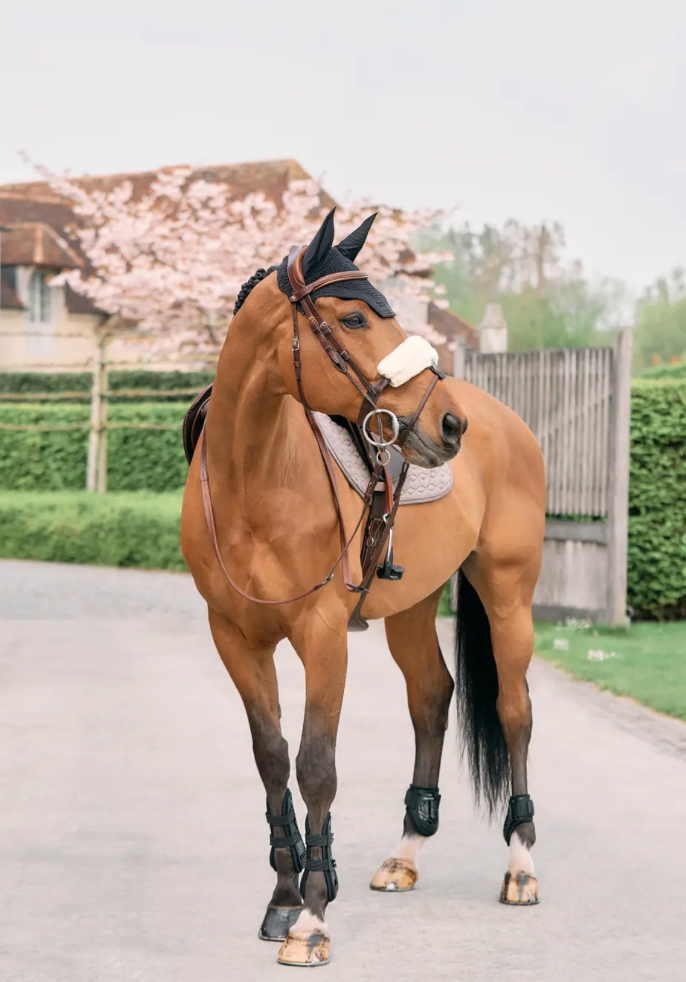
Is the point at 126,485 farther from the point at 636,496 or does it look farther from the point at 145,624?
Answer: the point at 636,496

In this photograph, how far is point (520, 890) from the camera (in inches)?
186

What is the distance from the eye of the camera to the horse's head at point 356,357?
3.73 meters

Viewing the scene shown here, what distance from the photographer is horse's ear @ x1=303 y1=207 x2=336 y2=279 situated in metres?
3.74

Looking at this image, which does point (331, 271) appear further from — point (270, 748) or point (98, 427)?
point (98, 427)

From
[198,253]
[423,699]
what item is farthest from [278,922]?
[198,253]

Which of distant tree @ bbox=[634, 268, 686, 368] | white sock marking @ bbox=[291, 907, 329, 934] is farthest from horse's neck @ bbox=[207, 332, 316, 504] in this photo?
distant tree @ bbox=[634, 268, 686, 368]

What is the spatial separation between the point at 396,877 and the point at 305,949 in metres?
0.88

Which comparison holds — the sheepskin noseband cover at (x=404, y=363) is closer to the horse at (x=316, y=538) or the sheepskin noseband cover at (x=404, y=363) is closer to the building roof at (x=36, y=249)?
the horse at (x=316, y=538)

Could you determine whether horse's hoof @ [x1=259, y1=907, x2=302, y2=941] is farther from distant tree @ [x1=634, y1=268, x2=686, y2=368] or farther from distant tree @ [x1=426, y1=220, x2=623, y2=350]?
distant tree @ [x1=634, y1=268, x2=686, y2=368]

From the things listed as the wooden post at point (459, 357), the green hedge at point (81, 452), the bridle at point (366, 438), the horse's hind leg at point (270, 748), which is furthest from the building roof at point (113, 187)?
the horse's hind leg at point (270, 748)

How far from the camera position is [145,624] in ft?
41.6

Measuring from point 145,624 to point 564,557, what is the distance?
4044 mm

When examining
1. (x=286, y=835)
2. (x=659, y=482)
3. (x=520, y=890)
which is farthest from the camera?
(x=659, y=482)

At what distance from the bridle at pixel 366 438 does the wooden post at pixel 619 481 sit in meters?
Result: 6.83
